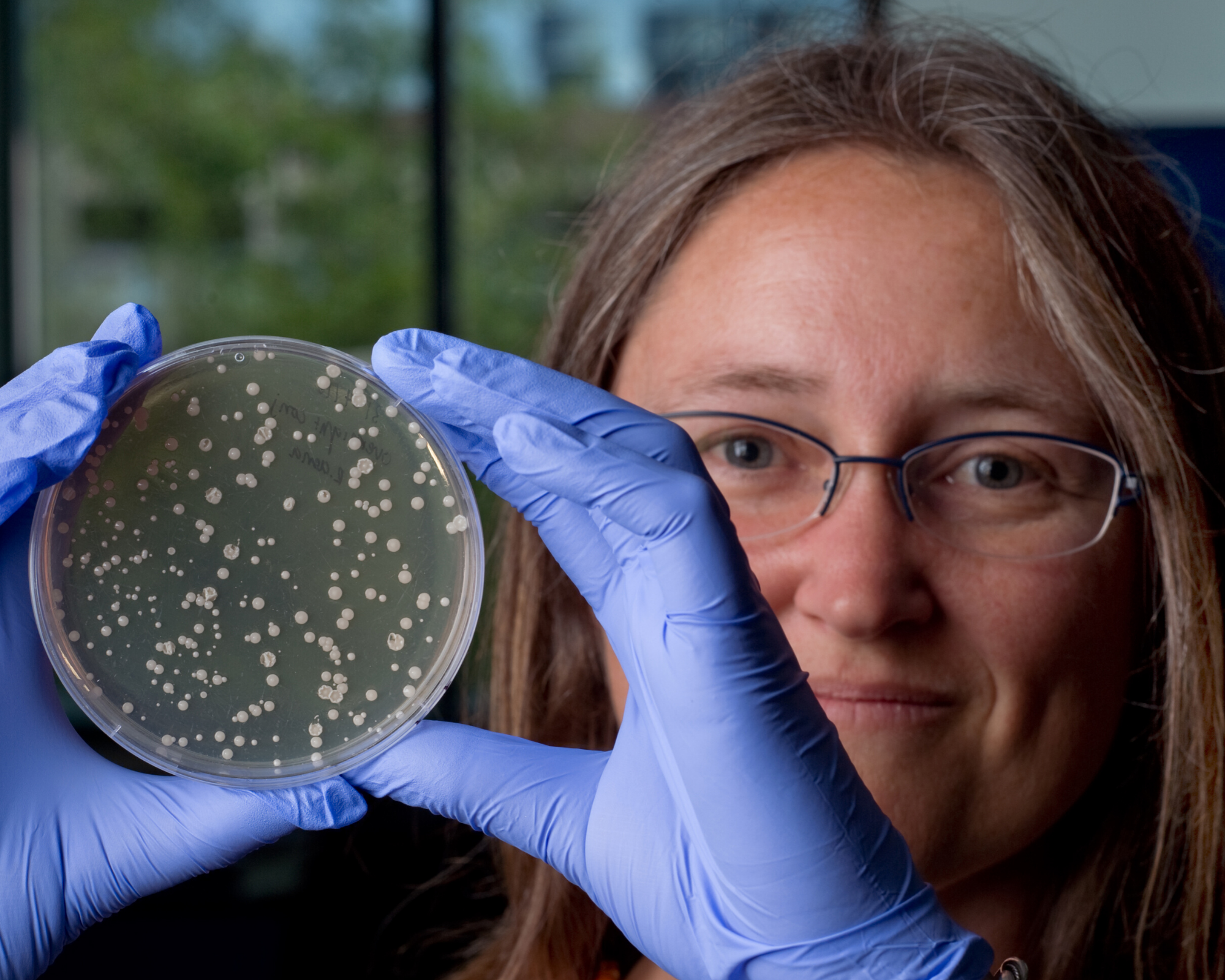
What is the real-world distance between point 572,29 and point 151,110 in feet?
8.65

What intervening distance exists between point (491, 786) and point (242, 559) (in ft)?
1.15

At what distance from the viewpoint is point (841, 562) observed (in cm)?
112

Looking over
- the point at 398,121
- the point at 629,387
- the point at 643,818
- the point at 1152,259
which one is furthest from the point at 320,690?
the point at 398,121

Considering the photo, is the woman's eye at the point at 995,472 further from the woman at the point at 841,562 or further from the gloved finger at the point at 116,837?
the gloved finger at the point at 116,837

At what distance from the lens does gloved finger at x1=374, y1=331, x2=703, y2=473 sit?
0.94 meters

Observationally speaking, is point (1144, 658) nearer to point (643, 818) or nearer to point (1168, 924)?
point (1168, 924)

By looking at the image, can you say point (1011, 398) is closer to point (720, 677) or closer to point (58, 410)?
point (720, 677)

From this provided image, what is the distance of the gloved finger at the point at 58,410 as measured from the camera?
36.0 inches

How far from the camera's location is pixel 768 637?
0.89 m

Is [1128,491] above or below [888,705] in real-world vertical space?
above

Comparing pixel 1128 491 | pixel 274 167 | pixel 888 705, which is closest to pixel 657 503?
pixel 888 705

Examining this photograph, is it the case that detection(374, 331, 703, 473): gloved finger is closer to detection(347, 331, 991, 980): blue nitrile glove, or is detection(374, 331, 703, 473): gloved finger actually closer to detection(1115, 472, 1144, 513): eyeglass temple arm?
detection(347, 331, 991, 980): blue nitrile glove

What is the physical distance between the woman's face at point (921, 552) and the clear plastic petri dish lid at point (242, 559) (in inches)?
17.3

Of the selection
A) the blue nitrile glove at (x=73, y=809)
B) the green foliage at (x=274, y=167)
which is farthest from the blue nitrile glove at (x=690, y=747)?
the green foliage at (x=274, y=167)
